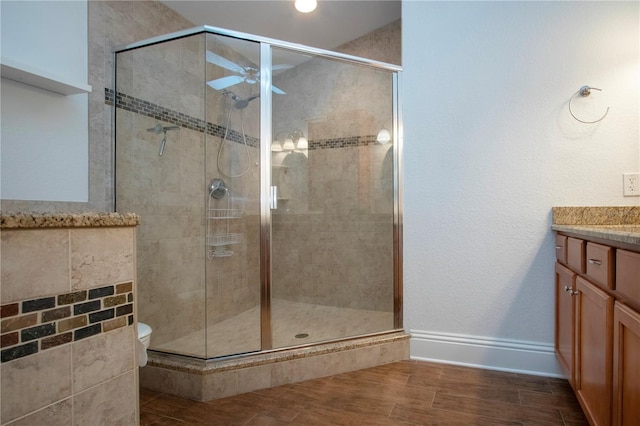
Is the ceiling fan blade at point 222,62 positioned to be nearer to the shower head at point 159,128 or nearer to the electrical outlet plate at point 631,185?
the shower head at point 159,128

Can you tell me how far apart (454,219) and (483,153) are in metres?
0.45

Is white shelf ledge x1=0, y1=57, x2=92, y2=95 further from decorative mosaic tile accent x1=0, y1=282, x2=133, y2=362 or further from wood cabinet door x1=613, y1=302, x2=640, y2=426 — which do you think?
wood cabinet door x1=613, y1=302, x2=640, y2=426

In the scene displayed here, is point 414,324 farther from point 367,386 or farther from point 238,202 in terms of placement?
point 238,202

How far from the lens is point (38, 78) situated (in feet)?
5.25

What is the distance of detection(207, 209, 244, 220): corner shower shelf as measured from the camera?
229 cm

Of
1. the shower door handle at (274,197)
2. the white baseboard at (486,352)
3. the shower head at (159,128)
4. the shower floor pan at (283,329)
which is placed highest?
the shower head at (159,128)

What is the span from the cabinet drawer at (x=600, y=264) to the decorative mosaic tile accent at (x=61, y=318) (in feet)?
4.88

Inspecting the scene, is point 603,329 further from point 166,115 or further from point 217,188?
point 166,115

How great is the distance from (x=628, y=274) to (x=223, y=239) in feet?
6.84

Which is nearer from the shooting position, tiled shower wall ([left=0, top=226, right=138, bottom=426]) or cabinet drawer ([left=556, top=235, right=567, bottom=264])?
tiled shower wall ([left=0, top=226, right=138, bottom=426])

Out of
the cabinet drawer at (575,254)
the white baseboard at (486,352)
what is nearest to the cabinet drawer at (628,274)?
the cabinet drawer at (575,254)

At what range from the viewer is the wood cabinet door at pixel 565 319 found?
161cm

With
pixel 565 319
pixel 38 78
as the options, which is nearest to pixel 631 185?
pixel 565 319

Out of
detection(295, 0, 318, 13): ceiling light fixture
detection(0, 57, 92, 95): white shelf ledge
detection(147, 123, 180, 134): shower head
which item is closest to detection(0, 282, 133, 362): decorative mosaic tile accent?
detection(0, 57, 92, 95): white shelf ledge
